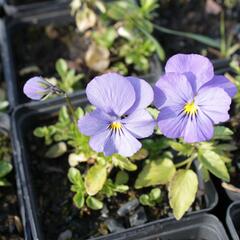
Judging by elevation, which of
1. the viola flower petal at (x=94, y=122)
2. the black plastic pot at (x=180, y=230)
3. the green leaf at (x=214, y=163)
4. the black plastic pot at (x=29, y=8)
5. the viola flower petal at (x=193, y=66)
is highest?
the black plastic pot at (x=29, y=8)

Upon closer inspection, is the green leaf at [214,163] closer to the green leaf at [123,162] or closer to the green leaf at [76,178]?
the green leaf at [123,162]

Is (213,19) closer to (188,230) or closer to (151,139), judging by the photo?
(151,139)

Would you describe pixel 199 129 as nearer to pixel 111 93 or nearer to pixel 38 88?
pixel 111 93

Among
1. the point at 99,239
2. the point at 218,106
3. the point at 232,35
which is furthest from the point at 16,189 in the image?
the point at 232,35

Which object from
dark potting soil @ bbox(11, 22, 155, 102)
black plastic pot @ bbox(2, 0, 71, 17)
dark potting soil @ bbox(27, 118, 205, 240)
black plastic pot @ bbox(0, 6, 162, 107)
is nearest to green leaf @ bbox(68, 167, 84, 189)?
dark potting soil @ bbox(27, 118, 205, 240)

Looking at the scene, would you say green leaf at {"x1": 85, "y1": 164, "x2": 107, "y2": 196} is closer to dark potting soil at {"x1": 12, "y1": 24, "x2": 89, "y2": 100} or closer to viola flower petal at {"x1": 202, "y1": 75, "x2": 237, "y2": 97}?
viola flower petal at {"x1": 202, "y1": 75, "x2": 237, "y2": 97}

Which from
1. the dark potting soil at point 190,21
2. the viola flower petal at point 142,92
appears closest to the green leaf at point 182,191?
the viola flower petal at point 142,92
